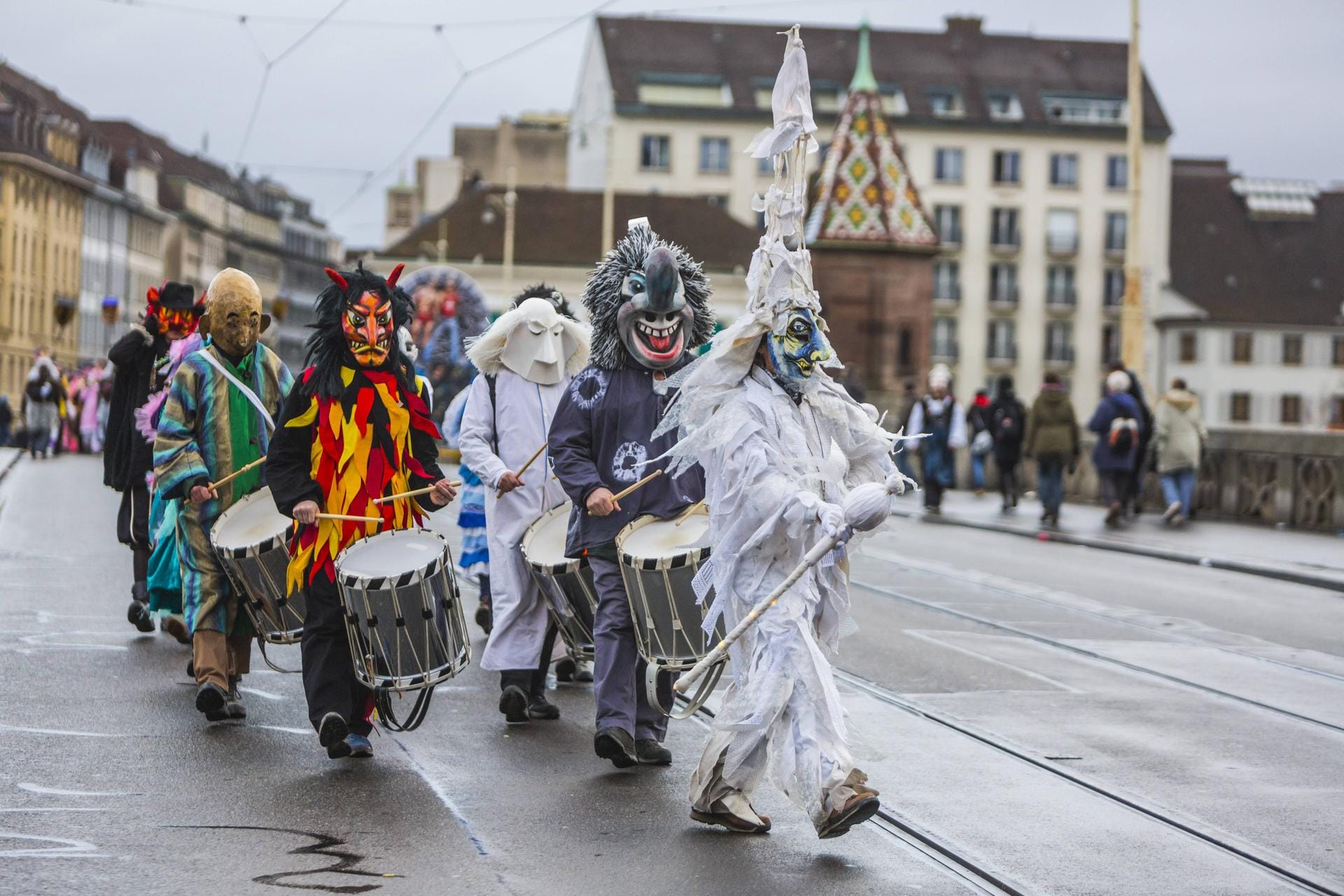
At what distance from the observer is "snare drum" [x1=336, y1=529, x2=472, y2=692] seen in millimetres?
7891

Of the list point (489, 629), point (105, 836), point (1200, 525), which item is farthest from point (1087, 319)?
point (105, 836)

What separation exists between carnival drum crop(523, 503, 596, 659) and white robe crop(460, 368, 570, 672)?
205mm

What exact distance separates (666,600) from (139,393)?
5.35 m

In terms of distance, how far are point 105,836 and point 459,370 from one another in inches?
1360

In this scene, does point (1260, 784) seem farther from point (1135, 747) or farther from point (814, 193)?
point (814, 193)

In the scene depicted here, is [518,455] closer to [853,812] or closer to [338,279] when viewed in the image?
[338,279]

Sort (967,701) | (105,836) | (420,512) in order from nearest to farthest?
(105,836) → (420,512) → (967,701)

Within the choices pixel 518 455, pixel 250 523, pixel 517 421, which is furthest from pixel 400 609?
pixel 517 421

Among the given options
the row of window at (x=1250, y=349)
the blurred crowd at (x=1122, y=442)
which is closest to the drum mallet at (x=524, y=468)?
the blurred crowd at (x=1122, y=442)

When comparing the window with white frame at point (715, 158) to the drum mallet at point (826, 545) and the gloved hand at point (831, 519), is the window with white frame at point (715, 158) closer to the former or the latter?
the drum mallet at point (826, 545)

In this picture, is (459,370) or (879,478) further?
(459,370)

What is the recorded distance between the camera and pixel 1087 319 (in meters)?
95.2

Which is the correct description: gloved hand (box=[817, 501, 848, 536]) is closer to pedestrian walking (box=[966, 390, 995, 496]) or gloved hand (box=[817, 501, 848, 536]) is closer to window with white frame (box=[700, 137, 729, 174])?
pedestrian walking (box=[966, 390, 995, 496])

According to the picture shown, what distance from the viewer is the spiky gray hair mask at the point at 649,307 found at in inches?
331
